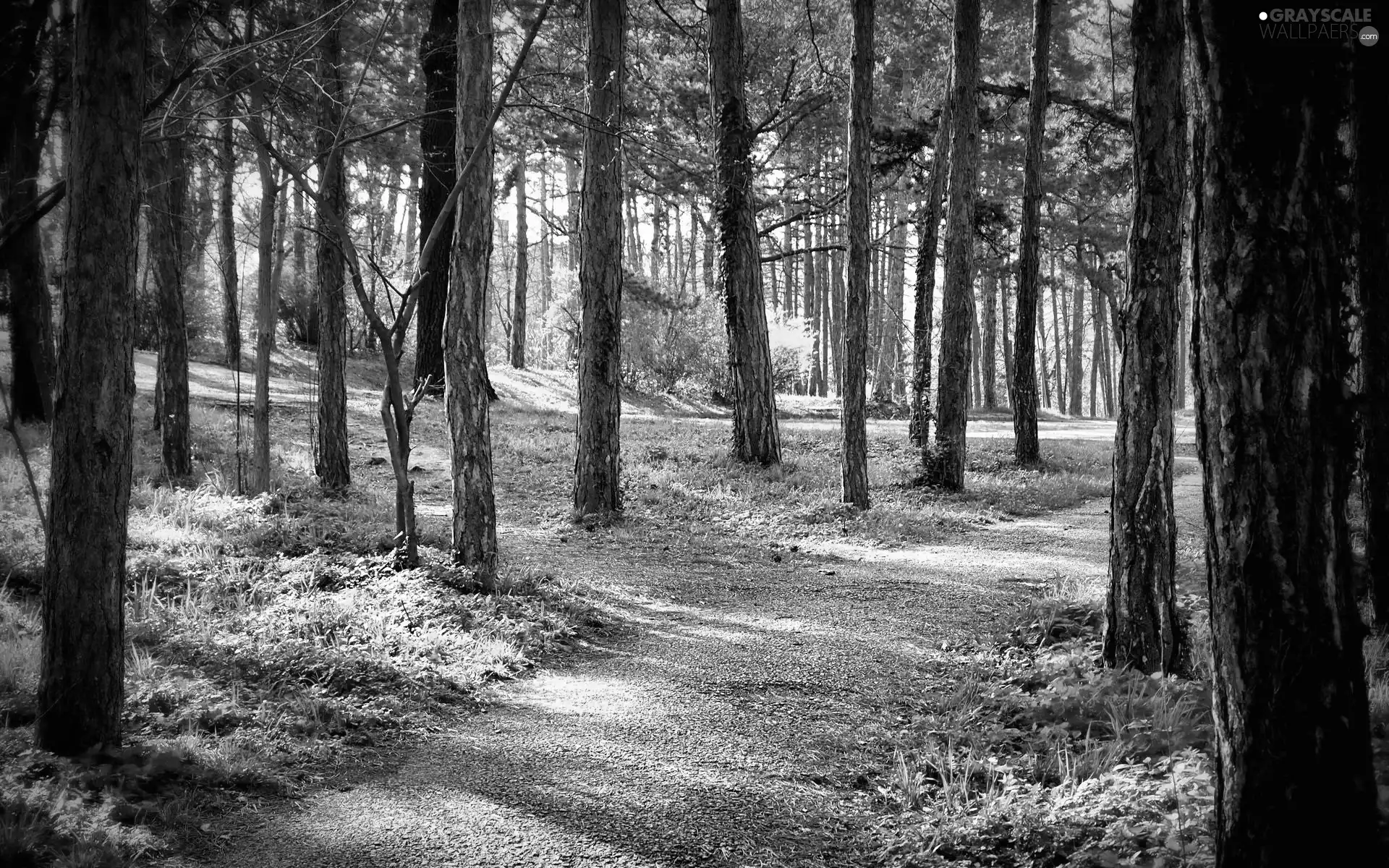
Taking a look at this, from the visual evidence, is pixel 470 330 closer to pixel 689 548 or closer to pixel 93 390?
pixel 93 390

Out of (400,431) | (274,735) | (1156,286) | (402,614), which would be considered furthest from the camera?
(400,431)

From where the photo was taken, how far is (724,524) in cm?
1108

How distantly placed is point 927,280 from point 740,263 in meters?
3.47

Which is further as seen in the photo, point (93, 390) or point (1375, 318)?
point (1375, 318)

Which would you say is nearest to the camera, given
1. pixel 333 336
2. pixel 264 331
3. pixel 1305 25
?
pixel 1305 25

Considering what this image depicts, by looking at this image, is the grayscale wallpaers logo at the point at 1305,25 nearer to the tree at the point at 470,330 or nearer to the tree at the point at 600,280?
the tree at the point at 470,330

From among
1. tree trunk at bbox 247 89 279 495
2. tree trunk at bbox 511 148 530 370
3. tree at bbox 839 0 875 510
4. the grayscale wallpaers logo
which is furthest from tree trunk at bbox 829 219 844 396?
the grayscale wallpaers logo

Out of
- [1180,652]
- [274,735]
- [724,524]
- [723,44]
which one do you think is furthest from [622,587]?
[723,44]

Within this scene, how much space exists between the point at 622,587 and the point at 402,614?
7.71ft

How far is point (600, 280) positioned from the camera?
1052 centimetres

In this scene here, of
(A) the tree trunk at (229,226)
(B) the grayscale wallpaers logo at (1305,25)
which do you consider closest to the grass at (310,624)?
(A) the tree trunk at (229,226)


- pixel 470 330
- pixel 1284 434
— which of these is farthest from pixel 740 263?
pixel 1284 434

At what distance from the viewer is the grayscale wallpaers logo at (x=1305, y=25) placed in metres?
2.56

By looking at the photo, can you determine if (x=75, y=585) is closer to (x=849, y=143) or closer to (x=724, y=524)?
(x=724, y=524)
